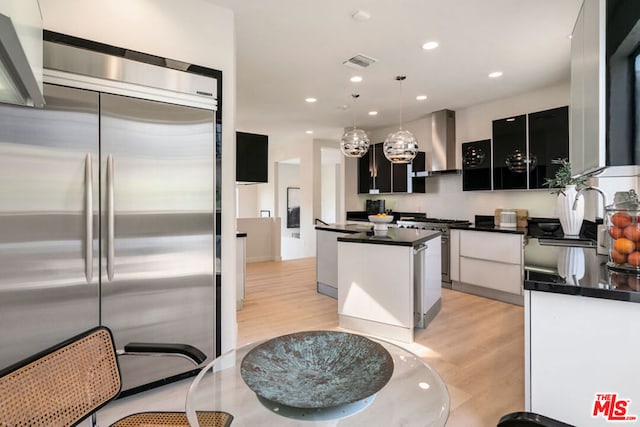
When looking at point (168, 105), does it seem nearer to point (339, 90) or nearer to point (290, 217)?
point (339, 90)

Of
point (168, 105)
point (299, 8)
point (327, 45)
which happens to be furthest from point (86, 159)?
point (327, 45)

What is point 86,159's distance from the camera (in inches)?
76.5

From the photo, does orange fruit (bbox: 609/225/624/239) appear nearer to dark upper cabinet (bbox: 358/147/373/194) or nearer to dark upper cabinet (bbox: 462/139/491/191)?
dark upper cabinet (bbox: 462/139/491/191)

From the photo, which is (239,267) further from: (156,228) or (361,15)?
(361,15)

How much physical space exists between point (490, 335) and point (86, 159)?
3572mm

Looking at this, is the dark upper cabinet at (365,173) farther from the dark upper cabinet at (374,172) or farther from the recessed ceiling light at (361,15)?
the recessed ceiling light at (361,15)

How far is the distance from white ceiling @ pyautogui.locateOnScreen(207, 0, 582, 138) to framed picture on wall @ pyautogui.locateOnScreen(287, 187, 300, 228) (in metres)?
6.15

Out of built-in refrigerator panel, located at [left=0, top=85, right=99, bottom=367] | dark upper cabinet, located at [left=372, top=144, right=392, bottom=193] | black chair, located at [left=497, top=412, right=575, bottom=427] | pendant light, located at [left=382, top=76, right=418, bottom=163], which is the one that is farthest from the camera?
dark upper cabinet, located at [left=372, top=144, right=392, bottom=193]

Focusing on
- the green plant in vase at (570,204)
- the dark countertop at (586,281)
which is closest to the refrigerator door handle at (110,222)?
the dark countertop at (586,281)

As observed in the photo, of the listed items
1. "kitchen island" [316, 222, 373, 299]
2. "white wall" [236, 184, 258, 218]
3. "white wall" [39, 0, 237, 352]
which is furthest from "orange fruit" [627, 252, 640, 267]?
"white wall" [236, 184, 258, 218]

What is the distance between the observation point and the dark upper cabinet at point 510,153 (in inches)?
177

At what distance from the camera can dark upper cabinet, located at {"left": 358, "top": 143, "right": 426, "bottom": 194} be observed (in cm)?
598

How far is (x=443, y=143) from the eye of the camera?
542cm
